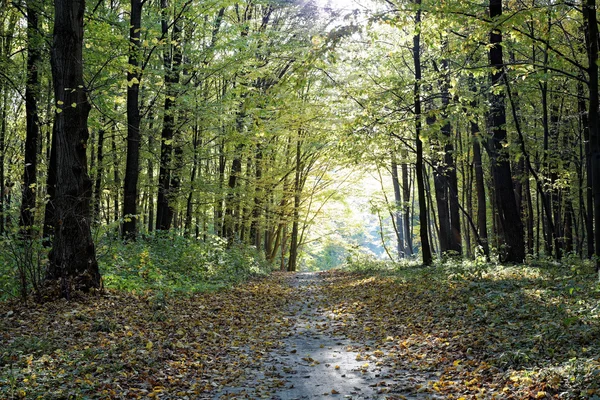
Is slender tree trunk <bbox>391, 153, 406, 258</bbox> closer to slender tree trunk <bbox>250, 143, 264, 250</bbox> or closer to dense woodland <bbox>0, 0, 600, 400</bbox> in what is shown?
dense woodland <bbox>0, 0, 600, 400</bbox>

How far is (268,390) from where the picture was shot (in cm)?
566

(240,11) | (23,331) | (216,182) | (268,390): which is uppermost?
(240,11)

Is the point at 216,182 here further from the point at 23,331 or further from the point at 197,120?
the point at 23,331

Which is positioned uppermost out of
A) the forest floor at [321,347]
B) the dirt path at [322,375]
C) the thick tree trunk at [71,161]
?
the thick tree trunk at [71,161]

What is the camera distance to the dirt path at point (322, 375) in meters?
5.49

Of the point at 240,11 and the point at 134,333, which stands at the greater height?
the point at 240,11

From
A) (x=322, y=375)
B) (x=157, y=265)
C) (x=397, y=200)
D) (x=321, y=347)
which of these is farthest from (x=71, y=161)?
(x=397, y=200)

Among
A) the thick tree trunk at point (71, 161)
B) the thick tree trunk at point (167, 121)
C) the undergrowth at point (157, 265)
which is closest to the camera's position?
the thick tree trunk at point (71, 161)

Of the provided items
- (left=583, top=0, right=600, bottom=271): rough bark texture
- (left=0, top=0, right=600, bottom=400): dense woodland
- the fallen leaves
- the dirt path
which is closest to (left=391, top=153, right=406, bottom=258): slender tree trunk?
(left=0, top=0, right=600, bottom=400): dense woodland

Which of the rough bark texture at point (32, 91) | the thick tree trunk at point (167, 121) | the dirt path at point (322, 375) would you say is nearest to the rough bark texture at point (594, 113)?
the dirt path at point (322, 375)

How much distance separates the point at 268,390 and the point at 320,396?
66 cm

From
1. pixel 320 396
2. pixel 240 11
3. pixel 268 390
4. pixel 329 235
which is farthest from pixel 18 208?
pixel 329 235

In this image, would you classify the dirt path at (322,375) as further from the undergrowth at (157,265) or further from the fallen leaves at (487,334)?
the undergrowth at (157,265)

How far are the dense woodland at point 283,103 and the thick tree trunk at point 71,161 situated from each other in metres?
0.03
